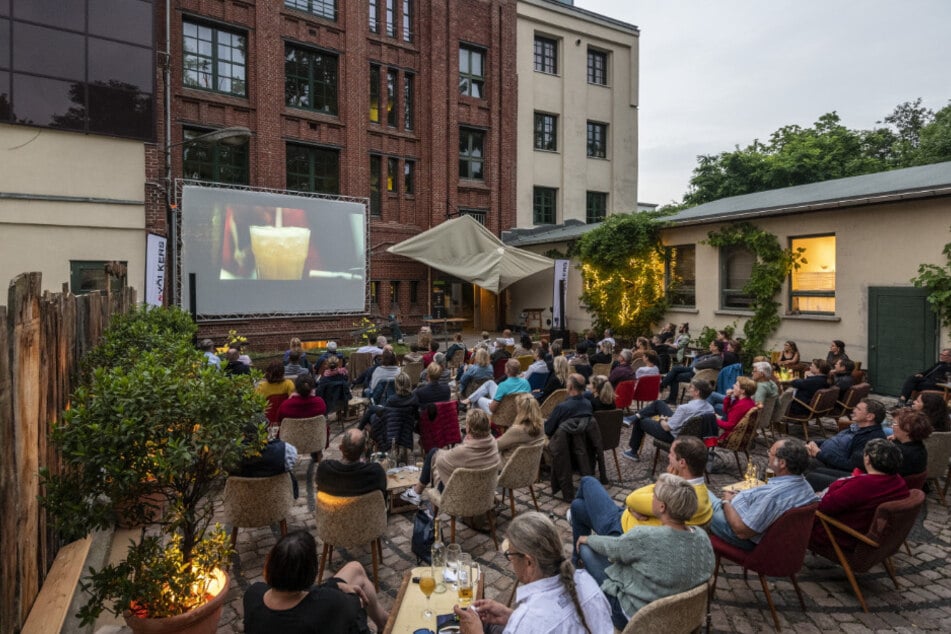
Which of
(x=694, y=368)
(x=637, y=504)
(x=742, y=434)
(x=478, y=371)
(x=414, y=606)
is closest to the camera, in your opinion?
(x=414, y=606)

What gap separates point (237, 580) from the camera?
14.2 feet

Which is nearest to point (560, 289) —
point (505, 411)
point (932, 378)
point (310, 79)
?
point (932, 378)

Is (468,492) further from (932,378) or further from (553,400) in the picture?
(932,378)

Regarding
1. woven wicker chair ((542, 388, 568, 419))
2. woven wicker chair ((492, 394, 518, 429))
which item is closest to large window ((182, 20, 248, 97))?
woven wicker chair ((492, 394, 518, 429))

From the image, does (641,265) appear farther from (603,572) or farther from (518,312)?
(603,572)

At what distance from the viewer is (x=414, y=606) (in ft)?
9.68

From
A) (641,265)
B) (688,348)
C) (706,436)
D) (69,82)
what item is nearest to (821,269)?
(688,348)

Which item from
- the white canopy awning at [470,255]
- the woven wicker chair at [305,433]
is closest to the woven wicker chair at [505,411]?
the woven wicker chair at [305,433]

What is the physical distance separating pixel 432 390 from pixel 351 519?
286 cm

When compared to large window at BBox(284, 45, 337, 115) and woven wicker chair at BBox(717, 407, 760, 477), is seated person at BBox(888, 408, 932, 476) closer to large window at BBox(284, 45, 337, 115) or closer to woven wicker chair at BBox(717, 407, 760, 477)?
woven wicker chair at BBox(717, 407, 760, 477)

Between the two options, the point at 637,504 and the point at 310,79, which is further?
the point at 310,79

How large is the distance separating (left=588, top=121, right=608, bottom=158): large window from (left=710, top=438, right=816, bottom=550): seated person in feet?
79.8

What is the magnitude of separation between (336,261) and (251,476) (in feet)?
46.1

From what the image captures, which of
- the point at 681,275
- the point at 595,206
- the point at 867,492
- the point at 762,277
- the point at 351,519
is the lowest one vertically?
the point at 351,519
